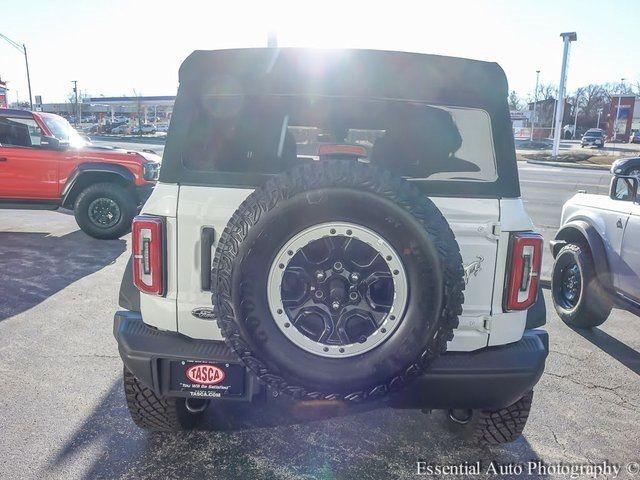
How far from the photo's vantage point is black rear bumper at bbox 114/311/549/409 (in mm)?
2324

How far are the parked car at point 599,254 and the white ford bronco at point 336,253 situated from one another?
6.73ft

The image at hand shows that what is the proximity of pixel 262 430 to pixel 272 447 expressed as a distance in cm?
17

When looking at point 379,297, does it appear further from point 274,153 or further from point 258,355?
point 274,153

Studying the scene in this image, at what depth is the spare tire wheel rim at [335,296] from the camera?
210 cm

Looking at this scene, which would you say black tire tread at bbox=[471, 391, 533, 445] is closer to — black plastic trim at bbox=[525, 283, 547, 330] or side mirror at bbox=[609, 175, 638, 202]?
black plastic trim at bbox=[525, 283, 547, 330]

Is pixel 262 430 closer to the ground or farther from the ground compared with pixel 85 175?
closer to the ground

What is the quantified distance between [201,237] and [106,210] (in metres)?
6.34

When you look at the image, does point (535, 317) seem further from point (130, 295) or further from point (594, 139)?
point (594, 139)

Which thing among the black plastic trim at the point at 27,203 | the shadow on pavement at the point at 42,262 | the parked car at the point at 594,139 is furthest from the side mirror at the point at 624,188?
the parked car at the point at 594,139

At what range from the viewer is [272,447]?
9.37ft

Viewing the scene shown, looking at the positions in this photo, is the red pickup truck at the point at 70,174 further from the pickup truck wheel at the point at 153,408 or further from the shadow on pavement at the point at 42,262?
the pickup truck wheel at the point at 153,408

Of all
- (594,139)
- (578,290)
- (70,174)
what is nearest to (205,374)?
(578,290)

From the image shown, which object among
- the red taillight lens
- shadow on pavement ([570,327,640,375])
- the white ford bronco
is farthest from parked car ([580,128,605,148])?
the white ford bronco

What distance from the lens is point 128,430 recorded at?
9.77 ft
